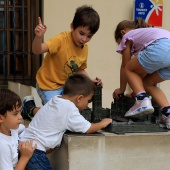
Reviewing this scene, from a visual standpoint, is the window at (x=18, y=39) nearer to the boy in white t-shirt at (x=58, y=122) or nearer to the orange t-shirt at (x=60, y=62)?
the orange t-shirt at (x=60, y=62)

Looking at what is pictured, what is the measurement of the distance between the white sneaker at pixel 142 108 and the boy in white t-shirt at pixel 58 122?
373 millimetres

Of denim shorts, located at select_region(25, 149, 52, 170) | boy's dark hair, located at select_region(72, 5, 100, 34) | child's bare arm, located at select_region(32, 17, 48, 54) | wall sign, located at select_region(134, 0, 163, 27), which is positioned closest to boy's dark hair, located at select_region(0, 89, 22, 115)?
denim shorts, located at select_region(25, 149, 52, 170)

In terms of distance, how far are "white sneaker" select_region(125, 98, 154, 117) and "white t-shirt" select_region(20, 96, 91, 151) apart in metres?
0.49

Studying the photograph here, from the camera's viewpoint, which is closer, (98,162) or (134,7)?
(98,162)

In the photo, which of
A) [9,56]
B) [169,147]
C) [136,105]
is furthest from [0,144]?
[9,56]

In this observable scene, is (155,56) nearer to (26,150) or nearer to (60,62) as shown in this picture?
(60,62)

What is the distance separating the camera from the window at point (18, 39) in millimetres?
6539

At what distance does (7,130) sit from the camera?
2736 mm

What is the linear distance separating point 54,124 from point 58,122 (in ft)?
0.10

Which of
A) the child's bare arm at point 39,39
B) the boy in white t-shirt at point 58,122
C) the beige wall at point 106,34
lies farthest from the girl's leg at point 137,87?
the beige wall at point 106,34

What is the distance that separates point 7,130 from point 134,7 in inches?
176

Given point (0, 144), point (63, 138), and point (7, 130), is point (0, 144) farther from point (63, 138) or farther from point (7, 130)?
point (63, 138)

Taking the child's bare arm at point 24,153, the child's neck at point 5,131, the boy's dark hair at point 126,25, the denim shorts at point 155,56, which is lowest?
the child's bare arm at point 24,153

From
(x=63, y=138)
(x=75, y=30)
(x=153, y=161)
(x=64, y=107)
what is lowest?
(x=153, y=161)
